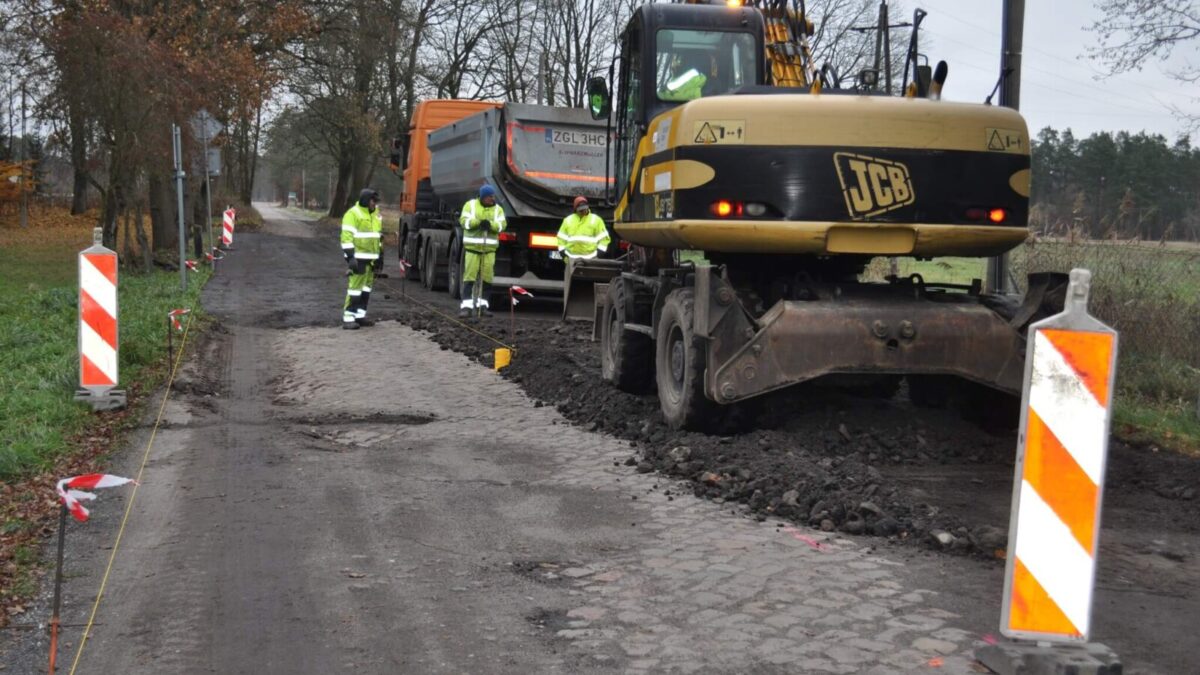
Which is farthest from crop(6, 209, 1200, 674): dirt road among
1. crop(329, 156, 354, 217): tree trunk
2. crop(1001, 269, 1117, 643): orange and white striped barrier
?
crop(329, 156, 354, 217): tree trunk

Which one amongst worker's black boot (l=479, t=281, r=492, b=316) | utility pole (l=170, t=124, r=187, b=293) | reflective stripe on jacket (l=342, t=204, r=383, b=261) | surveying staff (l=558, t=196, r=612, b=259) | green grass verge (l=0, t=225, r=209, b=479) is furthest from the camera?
worker's black boot (l=479, t=281, r=492, b=316)

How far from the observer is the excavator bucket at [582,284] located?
13398 mm

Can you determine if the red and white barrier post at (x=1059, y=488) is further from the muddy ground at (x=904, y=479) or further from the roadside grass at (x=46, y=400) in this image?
the roadside grass at (x=46, y=400)

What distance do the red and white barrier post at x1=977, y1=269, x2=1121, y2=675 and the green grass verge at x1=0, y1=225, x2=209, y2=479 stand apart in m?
5.92

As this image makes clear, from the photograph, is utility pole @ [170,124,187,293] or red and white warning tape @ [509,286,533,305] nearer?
red and white warning tape @ [509,286,533,305]

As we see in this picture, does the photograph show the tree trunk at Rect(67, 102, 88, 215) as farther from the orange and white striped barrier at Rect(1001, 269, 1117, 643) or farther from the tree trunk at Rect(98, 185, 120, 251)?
the orange and white striped barrier at Rect(1001, 269, 1117, 643)

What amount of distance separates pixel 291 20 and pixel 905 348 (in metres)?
25.1

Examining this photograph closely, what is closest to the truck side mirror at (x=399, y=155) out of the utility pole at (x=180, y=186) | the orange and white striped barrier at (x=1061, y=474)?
the utility pole at (x=180, y=186)

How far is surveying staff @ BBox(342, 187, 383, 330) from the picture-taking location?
1608 centimetres

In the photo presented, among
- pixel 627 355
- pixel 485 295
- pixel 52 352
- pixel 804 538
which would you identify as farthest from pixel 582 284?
pixel 804 538

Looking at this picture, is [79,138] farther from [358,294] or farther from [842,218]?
[842,218]

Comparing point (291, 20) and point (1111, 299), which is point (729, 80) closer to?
point (1111, 299)

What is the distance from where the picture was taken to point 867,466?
7.57 metres

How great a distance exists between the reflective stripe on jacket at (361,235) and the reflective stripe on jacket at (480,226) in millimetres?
1468
